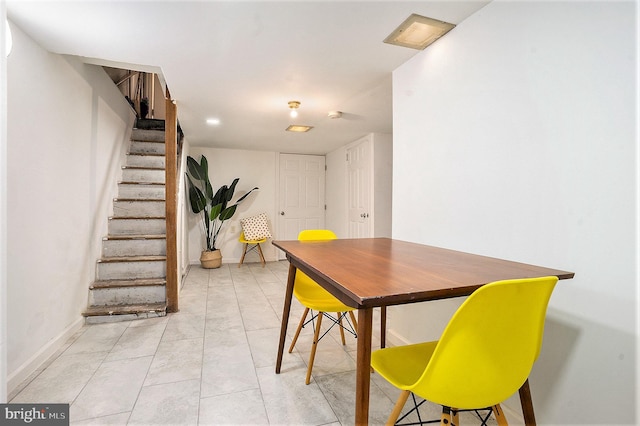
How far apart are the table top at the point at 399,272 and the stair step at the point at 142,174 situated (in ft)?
9.93

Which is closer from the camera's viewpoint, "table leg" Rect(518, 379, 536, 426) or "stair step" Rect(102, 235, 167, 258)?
"table leg" Rect(518, 379, 536, 426)

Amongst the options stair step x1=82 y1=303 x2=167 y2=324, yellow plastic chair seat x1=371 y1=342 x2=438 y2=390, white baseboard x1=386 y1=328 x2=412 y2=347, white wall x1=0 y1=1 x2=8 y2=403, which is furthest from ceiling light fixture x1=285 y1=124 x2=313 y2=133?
yellow plastic chair seat x1=371 y1=342 x2=438 y2=390

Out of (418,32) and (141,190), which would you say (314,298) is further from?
(141,190)

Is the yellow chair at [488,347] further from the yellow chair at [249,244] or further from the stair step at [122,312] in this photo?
the yellow chair at [249,244]

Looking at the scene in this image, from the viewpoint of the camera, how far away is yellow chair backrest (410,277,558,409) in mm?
777

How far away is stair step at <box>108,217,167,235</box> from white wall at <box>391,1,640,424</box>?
311 cm

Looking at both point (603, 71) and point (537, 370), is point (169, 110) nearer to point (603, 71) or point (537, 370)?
point (603, 71)

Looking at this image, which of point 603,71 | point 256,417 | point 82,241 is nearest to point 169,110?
point 82,241

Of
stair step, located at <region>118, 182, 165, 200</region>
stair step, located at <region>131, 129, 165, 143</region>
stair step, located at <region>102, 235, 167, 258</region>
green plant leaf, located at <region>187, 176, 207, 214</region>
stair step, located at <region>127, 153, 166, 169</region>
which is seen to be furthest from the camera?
green plant leaf, located at <region>187, 176, 207, 214</region>

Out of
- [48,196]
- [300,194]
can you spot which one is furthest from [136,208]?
[300,194]

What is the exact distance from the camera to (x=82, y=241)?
2.67 meters

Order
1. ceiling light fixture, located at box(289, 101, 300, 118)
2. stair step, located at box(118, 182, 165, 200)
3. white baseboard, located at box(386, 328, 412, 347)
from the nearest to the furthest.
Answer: white baseboard, located at box(386, 328, 412, 347), ceiling light fixture, located at box(289, 101, 300, 118), stair step, located at box(118, 182, 165, 200)

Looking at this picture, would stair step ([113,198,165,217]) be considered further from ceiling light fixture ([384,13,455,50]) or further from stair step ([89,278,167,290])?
ceiling light fixture ([384,13,455,50])

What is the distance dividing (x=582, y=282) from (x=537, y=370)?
0.46 m
